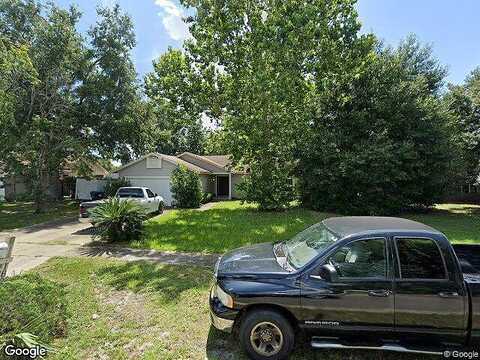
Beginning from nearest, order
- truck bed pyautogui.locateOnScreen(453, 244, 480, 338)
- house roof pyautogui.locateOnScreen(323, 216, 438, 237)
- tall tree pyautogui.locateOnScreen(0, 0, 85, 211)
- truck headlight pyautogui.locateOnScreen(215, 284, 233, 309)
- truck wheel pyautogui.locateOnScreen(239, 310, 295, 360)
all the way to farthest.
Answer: truck bed pyautogui.locateOnScreen(453, 244, 480, 338) → truck wheel pyautogui.locateOnScreen(239, 310, 295, 360) → truck headlight pyautogui.locateOnScreen(215, 284, 233, 309) → house roof pyautogui.locateOnScreen(323, 216, 438, 237) → tall tree pyautogui.locateOnScreen(0, 0, 85, 211)

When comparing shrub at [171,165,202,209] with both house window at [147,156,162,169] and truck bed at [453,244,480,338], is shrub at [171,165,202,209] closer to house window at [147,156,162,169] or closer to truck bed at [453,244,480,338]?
house window at [147,156,162,169]

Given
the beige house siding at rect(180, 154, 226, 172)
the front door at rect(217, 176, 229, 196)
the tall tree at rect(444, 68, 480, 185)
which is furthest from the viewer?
the front door at rect(217, 176, 229, 196)

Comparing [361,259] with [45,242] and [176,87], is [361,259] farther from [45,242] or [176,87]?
[176,87]

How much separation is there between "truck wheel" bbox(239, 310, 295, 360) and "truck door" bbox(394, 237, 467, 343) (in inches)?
52.6

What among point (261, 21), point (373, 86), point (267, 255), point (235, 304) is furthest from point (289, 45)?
point (235, 304)

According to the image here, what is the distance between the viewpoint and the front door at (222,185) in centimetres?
3284

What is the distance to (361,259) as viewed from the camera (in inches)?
166

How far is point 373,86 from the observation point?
19766 mm

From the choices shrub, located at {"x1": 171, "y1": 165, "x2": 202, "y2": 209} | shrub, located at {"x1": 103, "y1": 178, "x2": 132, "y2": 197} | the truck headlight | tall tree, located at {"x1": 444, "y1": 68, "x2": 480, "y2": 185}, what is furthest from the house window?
the truck headlight

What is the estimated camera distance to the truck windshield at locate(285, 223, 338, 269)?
14.3 feet

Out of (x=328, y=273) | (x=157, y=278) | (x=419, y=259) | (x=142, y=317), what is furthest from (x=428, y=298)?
(x=157, y=278)

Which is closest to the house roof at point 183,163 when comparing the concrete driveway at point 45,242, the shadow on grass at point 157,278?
the concrete driveway at point 45,242

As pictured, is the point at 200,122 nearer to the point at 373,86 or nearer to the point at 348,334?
the point at 373,86

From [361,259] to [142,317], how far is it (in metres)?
3.66
